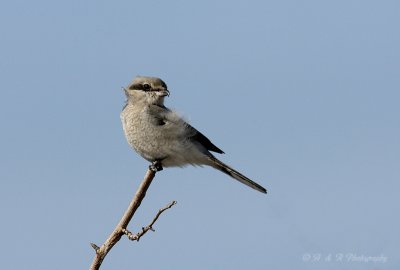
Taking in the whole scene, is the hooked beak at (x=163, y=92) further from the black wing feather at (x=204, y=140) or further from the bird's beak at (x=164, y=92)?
the black wing feather at (x=204, y=140)

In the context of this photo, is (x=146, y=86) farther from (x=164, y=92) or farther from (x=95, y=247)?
(x=95, y=247)

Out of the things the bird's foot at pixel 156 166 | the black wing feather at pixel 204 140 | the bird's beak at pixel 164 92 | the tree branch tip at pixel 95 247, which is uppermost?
the bird's beak at pixel 164 92

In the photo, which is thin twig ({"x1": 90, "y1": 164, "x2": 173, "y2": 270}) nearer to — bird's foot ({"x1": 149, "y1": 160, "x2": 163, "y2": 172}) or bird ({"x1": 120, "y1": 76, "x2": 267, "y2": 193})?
bird's foot ({"x1": 149, "y1": 160, "x2": 163, "y2": 172})

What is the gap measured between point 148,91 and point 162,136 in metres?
0.80

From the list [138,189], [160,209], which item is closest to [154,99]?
[138,189]

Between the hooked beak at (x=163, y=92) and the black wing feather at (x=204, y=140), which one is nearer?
the black wing feather at (x=204, y=140)

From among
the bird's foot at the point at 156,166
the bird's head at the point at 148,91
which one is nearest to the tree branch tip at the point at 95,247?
the bird's foot at the point at 156,166

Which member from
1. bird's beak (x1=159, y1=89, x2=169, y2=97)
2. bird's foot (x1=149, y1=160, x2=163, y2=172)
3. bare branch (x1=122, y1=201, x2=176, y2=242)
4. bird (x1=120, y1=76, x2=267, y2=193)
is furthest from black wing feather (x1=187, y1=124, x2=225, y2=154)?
bare branch (x1=122, y1=201, x2=176, y2=242)

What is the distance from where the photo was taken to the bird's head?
7.66 meters

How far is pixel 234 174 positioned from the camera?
24.5 feet

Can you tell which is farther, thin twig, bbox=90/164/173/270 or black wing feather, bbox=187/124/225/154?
black wing feather, bbox=187/124/225/154

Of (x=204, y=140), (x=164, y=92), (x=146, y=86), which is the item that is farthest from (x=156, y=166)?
(x=146, y=86)

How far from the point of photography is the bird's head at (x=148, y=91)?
25.1 ft

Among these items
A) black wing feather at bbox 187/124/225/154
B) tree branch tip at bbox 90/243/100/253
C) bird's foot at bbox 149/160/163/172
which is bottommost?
tree branch tip at bbox 90/243/100/253
